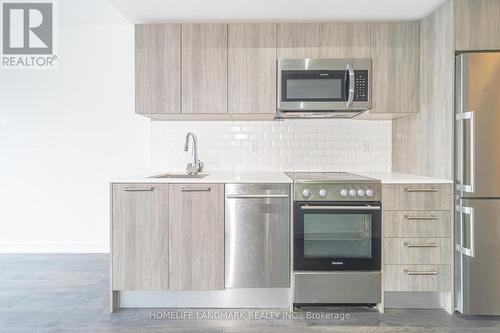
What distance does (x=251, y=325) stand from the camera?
2.28 m

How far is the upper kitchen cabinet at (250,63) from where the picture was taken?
2807 mm

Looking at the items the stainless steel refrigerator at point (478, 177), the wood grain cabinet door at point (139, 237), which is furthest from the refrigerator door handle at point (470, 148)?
the wood grain cabinet door at point (139, 237)

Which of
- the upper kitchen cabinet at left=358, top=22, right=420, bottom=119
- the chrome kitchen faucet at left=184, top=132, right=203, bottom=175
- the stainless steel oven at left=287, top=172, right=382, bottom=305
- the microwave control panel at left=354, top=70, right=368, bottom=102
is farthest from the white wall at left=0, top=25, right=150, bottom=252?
the upper kitchen cabinet at left=358, top=22, right=420, bottom=119

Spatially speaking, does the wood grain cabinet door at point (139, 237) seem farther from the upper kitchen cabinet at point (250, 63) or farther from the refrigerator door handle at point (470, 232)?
the refrigerator door handle at point (470, 232)

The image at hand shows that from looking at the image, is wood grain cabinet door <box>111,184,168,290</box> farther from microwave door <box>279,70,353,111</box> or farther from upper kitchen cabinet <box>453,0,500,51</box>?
upper kitchen cabinet <box>453,0,500,51</box>

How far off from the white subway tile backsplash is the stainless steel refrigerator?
101 cm

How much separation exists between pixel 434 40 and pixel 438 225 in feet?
4.57

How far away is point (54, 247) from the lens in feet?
12.6

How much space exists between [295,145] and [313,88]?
0.68 metres

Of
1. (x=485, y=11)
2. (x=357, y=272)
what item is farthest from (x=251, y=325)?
(x=485, y=11)

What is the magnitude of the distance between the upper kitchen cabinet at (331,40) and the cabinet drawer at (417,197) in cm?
114

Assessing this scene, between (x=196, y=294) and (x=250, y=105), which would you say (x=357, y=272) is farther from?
(x=250, y=105)

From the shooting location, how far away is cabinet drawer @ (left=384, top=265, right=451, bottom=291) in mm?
2396

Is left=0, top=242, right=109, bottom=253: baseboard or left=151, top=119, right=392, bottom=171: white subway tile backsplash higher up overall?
left=151, top=119, right=392, bottom=171: white subway tile backsplash
